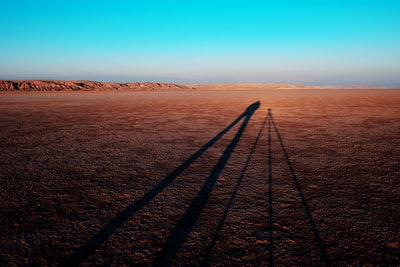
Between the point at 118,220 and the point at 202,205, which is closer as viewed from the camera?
the point at 118,220

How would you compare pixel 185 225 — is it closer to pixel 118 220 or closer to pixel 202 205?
pixel 202 205

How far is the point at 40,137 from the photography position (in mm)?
8633

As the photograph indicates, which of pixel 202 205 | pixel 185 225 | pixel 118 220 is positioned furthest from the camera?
pixel 202 205

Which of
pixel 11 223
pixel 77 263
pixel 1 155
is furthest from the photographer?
pixel 1 155

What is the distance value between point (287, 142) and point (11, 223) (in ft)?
21.5

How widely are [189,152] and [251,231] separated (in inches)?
146

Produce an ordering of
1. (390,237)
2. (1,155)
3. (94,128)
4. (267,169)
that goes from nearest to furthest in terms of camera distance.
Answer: (390,237) → (267,169) → (1,155) → (94,128)

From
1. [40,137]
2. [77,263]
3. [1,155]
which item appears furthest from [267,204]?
[40,137]

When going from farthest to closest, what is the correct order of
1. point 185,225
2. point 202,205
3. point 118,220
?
1. point 202,205
2. point 118,220
3. point 185,225

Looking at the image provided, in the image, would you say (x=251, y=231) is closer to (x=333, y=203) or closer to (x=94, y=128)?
(x=333, y=203)

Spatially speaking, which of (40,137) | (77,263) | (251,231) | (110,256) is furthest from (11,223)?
(40,137)

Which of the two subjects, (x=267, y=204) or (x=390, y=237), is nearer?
(x=390, y=237)

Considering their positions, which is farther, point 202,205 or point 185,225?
point 202,205

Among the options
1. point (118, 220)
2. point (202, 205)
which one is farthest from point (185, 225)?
point (118, 220)
